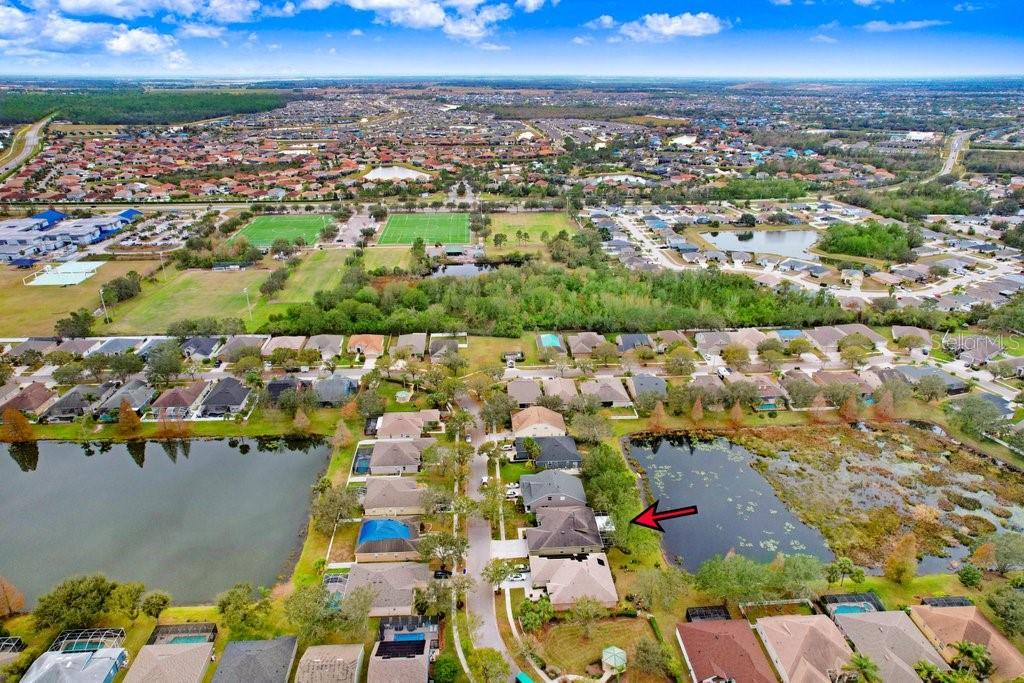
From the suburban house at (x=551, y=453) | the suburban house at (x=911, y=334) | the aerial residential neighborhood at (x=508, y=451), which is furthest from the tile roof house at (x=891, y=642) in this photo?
the suburban house at (x=911, y=334)

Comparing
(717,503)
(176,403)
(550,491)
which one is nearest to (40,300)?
(176,403)

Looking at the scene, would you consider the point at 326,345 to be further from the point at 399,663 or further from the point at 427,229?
the point at 427,229

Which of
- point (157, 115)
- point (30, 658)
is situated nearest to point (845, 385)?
point (30, 658)

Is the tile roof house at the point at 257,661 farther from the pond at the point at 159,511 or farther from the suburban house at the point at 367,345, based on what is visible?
the suburban house at the point at 367,345

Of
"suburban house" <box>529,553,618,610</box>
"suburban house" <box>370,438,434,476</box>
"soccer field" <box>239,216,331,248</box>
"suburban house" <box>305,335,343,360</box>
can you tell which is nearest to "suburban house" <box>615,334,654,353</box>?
"suburban house" <box>370,438,434,476</box>

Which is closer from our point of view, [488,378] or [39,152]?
[488,378]

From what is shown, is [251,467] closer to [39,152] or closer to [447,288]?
[447,288]
